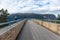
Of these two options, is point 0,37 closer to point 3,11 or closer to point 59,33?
point 59,33

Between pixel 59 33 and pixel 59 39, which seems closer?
pixel 59 39

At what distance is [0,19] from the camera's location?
357 ft

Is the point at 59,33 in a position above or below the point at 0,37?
below

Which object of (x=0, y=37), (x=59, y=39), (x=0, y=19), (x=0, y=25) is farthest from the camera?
(x=0, y=19)

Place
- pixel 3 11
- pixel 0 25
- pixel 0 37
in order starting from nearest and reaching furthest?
pixel 0 37, pixel 0 25, pixel 3 11

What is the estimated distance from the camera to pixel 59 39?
2053cm

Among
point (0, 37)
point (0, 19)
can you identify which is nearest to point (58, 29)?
point (0, 37)

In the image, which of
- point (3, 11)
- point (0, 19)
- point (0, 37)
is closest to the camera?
point (0, 37)

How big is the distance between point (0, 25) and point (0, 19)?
218 ft

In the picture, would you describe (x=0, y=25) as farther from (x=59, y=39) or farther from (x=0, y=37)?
(x=0, y=37)

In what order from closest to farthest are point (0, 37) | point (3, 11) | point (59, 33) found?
1. point (0, 37)
2. point (59, 33)
3. point (3, 11)

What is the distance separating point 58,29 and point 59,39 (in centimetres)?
587

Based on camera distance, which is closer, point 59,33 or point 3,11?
point 59,33

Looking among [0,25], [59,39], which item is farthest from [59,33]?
[0,25]
